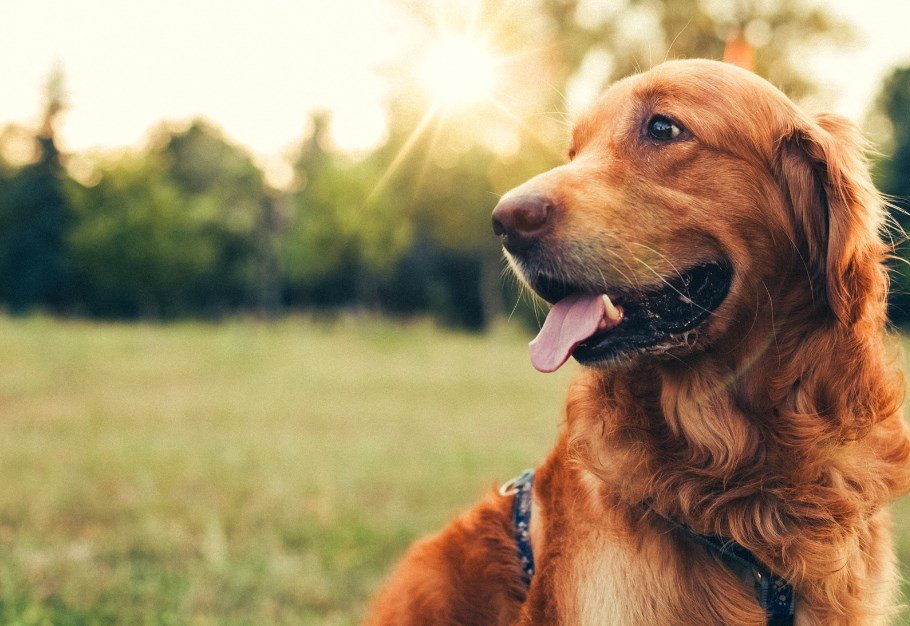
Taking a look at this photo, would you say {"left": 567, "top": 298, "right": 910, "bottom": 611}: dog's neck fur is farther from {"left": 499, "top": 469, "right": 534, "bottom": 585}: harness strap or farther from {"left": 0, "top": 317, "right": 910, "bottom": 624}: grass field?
{"left": 0, "top": 317, "right": 910, "bottom": 624}: grass field

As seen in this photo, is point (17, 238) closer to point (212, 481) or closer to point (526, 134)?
point (526, 134)

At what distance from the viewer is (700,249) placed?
2223 millimetres

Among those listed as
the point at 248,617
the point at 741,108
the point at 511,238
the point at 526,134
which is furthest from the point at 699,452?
the point at 526,134

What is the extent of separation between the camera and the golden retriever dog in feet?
6.75

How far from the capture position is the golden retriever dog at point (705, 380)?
81.0 inches

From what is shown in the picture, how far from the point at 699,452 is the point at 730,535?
9.5 inches

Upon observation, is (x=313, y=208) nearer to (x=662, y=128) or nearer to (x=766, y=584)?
(x=662, y=128)

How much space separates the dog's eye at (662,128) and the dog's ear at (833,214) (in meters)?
0.33

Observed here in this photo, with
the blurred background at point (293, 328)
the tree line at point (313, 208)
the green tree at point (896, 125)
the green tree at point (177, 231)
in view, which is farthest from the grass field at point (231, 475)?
the green tree at point (177, 231)

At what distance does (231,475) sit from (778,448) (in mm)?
4989

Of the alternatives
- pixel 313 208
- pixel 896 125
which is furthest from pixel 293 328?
pixel 896 125

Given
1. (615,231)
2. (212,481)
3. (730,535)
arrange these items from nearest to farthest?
(730,535) → (615,231) → (212,481)

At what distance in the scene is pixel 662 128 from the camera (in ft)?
7.65

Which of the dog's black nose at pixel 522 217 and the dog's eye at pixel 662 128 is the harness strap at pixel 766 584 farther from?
the dog's eye at pixel 662 128
